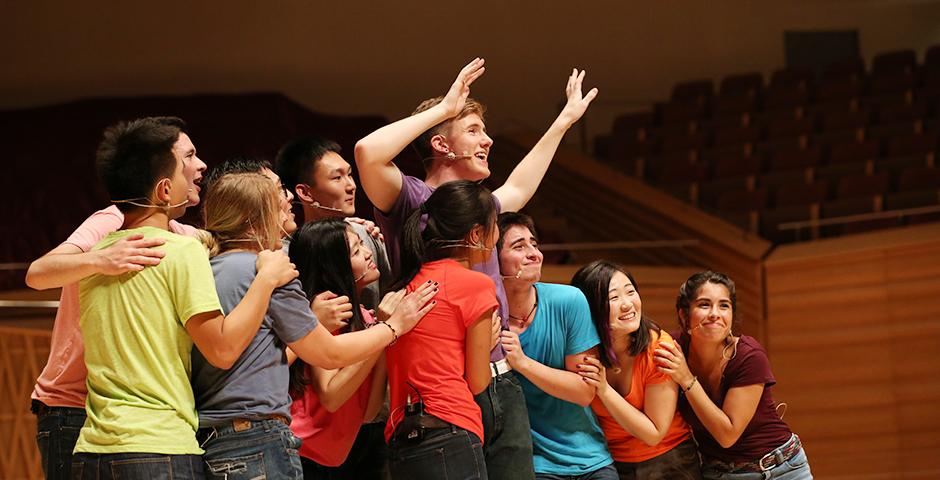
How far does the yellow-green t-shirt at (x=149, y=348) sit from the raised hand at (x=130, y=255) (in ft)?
0.06

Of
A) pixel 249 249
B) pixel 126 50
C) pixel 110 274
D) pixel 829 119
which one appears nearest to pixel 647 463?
pixel 249 249

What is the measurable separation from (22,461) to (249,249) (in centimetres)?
317

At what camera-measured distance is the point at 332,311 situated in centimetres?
235

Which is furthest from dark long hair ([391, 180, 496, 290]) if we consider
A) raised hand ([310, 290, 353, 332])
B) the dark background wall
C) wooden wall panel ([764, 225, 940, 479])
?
the dark background wall

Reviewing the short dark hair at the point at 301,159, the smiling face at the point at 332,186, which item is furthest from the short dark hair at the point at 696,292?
the short dark hair at the point at 301,159

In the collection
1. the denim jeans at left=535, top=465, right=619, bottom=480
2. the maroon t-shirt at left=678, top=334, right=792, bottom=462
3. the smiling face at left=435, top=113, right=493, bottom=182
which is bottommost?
the denim jeans at left=535, top=465, right=619, bottom=480

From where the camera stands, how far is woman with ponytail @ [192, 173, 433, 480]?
1.97 m

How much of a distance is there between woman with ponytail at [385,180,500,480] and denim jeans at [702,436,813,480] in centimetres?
97

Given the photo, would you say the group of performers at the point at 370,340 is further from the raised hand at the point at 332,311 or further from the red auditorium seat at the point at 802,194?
the red auditorium seat at the point at 802,194

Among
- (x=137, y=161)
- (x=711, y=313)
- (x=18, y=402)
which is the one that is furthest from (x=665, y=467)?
(x=18, y=402)

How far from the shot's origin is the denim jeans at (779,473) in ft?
9.75

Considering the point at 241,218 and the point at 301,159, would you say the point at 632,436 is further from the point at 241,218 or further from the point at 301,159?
the point at 241,218

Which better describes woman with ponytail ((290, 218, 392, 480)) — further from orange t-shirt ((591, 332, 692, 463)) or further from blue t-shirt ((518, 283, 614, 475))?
orange t-shirt ((591, 332, 692, 463))

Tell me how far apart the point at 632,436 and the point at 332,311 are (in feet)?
3.37
